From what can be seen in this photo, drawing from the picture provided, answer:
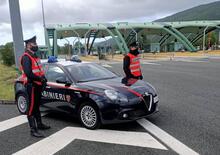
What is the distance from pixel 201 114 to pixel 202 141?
1629 millimetres

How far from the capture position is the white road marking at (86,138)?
4.10m

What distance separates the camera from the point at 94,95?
4789mm

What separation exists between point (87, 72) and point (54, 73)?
2.54 feet

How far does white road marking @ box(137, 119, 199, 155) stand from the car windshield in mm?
1405

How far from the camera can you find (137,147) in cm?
403

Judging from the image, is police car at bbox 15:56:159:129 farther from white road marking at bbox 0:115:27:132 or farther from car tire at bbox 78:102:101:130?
white road marking at bbox 0:115:27:132

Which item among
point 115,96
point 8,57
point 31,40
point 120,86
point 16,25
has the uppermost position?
point 16,25

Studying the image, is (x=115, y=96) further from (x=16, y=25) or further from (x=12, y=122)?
(x=16, y=25)

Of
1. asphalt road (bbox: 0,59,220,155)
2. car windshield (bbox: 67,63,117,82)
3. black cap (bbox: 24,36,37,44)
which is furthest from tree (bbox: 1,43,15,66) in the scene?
black cap (bbox: 24,36,37,44)

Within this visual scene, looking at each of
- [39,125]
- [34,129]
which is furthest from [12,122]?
[34,129]

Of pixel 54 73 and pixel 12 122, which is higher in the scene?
pixel 54 73

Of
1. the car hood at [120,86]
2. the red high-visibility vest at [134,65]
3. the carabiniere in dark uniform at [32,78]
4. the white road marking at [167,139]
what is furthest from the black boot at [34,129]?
the red high-visibility vest at [134,65]

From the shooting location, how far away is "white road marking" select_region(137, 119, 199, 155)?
381cm

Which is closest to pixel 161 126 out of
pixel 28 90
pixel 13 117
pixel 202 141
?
pixel 202 141
